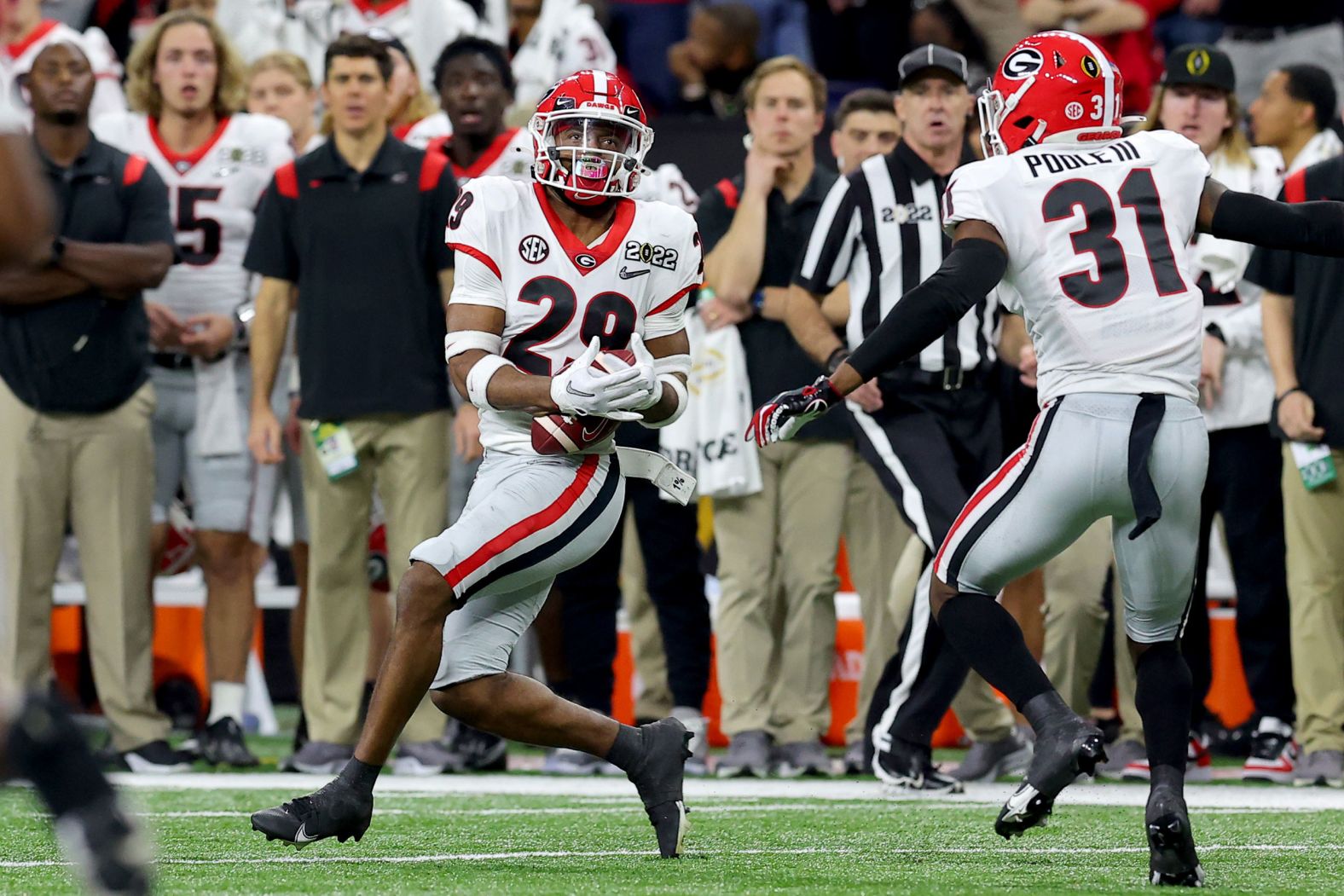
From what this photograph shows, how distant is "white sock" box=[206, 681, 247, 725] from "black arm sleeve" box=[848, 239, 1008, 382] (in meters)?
3.64

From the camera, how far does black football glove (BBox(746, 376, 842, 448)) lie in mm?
4441

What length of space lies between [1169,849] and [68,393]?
428 cm

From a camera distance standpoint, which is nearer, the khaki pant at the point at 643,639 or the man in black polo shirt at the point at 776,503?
the man in black polo shirt at the point at 776,503

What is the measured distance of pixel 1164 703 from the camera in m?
4.38

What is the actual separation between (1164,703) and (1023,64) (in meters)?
1.43

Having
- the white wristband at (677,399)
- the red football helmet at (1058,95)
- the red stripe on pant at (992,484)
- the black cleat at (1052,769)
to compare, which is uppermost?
the red football helmet at (1058,95)

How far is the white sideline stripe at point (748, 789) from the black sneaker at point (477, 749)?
0.66 feet

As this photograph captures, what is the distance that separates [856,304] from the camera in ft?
22.2

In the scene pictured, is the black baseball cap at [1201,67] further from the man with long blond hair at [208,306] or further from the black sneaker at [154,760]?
the black sneaker at [154,760]

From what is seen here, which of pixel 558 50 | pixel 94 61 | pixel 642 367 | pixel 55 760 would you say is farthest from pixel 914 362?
pixel 94 61

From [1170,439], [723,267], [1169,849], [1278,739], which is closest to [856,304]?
[723,267]

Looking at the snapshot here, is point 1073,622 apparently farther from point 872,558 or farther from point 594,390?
point 594,390

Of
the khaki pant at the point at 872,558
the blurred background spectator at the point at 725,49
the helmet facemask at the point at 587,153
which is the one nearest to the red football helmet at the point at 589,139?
the helmet facemask at the point at 587,153

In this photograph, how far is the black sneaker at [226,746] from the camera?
285 inches
